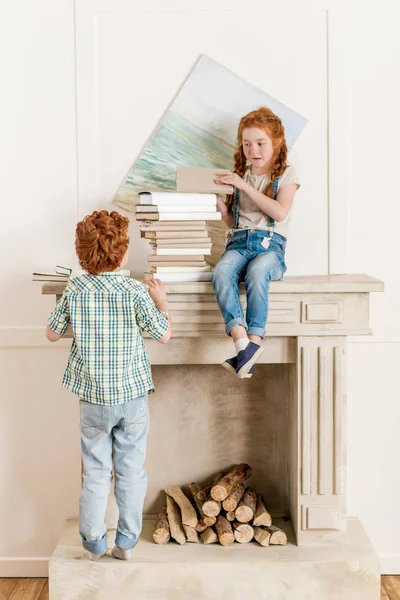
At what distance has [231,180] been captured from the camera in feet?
9.16

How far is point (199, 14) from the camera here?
120 inches

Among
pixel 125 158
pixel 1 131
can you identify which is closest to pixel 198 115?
pixel 125 158

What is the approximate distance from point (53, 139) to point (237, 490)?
5.37 ft

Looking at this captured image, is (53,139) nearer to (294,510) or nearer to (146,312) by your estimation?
(146,312)

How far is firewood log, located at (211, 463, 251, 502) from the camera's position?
9.61ft

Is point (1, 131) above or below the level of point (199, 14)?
below

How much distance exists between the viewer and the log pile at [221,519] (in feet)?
9.43

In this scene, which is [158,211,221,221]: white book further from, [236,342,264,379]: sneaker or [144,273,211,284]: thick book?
[236,342,264,379]: sneaker

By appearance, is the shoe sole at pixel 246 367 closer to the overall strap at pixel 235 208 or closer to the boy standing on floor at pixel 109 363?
the boy standing on floor at pixel 109 363

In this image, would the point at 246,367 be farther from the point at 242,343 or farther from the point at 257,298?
the point at 257,298

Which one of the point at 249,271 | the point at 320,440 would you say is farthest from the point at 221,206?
the point at 320,440

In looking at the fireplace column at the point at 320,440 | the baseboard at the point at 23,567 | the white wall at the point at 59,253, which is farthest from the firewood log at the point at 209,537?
the baseboard at the point at 23,567

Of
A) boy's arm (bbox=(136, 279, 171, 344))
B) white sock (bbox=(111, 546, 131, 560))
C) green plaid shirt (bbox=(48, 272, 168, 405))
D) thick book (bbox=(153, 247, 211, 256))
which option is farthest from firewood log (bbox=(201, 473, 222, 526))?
thick book (bbox=(153, 247, 211, 256))

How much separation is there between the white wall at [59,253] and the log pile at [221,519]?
49 centimetres
